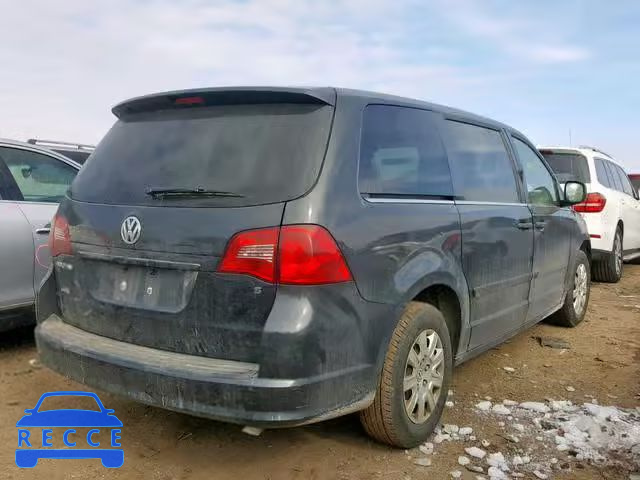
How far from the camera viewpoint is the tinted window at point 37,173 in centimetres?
438

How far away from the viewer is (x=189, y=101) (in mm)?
2822

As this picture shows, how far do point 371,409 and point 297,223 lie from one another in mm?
1052

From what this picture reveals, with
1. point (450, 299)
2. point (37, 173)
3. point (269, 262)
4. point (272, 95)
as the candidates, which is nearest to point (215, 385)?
point (269, 262)

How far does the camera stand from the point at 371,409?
2.79 meters

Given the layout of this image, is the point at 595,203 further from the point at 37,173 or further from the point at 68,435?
the point at 68,435

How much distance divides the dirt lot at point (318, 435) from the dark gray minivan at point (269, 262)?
0.83 feet

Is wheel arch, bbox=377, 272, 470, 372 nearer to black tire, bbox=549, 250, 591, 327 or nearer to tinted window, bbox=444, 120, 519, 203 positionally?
tinted window, bbox=444, 120, 519, 203

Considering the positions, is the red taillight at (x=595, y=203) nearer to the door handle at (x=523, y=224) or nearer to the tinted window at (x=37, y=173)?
the door handle at (x=523, y=224)

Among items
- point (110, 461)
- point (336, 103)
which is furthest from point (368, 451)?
point (336, 103)

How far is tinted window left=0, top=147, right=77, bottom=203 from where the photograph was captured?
14.4 feet

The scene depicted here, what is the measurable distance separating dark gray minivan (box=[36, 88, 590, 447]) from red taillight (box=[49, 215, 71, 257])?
0.03 ft

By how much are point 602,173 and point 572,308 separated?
3051mm

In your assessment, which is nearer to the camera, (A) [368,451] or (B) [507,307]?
(A) [368,451]

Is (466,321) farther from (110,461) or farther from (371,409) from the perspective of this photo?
(110,461)
